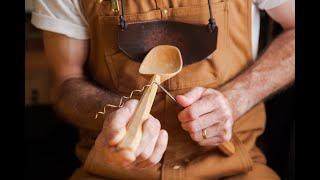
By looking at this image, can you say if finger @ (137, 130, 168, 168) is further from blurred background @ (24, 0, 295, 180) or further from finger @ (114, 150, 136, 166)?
blurred background @ (24, 0, 295, 180)

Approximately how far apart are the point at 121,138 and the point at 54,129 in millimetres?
948

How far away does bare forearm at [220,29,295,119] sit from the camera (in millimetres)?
1214

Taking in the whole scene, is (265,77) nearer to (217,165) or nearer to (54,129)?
(217,165)

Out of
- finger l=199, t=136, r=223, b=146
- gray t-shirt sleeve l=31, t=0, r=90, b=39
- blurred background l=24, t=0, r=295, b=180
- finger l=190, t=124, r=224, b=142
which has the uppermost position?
gray t-shirt sleeve l=31, t=0, r=90, b=39

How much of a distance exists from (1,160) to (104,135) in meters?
0.22

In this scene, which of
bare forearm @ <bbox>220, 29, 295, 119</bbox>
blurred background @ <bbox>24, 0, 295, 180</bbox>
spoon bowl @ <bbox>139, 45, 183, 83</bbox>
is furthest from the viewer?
blurred background @ <bbox>24, 0, 295, 180</bbox>

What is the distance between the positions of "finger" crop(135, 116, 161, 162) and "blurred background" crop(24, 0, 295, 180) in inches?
24.8

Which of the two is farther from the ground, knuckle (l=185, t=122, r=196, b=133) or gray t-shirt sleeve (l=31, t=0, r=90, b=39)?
gray t-shirt sleeve (l=31, t=0, r=90, b=39)

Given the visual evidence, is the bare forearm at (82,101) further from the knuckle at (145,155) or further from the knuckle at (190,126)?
the knuckle at (145,155)

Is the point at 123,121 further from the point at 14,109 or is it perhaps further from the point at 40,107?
the point at 40,107

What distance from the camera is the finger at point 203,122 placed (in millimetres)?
1057

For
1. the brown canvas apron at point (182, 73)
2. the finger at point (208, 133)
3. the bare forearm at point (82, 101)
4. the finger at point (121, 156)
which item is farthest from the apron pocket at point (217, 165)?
the finger at point (121, 156)

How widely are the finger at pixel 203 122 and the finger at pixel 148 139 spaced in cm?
17

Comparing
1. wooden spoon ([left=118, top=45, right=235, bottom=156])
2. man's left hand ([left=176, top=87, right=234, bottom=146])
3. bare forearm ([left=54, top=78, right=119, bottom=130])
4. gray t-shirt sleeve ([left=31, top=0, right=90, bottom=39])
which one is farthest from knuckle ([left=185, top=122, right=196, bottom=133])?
gray t-shirt sleeve ([left=31, top=0, right=90, bottom=39])
